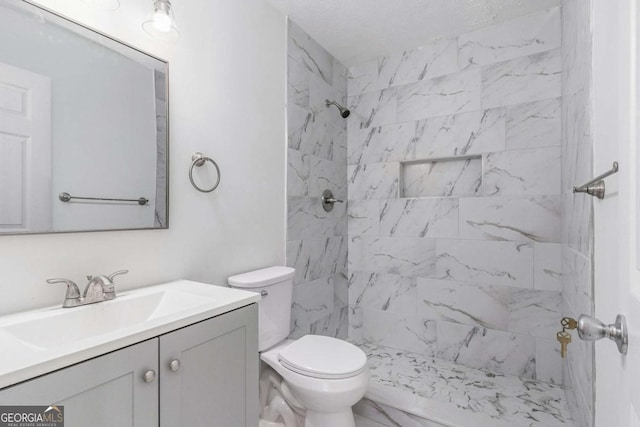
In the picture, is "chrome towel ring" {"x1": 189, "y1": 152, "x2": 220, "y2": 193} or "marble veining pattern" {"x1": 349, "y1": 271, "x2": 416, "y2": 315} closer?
"chrome towel ring" {"x1": 189, "y1": 152, "x2": 220, "y2": 193}

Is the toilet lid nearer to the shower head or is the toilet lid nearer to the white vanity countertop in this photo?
the white vanity countertop

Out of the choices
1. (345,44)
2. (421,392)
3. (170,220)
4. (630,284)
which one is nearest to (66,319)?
(170,220)

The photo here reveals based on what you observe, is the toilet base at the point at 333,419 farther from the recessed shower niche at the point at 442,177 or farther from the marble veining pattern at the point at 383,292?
the recessed shower niche at the point at 442,177

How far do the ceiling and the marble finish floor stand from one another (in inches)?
94.6

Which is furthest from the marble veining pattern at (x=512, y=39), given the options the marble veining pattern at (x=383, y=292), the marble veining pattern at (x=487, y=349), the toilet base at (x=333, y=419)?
the toilet base at (x=333, y=419)

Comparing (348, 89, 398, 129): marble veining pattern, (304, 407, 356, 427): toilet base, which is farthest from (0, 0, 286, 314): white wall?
(348, 89, 398, 129): marble veining pattern

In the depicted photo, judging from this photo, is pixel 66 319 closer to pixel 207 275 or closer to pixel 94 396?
pixel 94 396

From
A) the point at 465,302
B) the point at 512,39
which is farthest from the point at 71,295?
the point at 512,39

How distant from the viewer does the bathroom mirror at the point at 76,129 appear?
99cm

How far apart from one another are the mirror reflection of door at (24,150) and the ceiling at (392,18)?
148cm

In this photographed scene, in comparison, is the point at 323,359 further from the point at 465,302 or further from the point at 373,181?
the point at 373,181

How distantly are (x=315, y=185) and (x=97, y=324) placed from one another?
1.63 m

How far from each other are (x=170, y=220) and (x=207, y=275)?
0.34m

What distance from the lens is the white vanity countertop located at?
677mm
